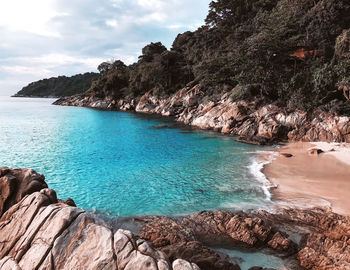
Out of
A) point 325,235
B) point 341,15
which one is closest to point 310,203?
point 325,235

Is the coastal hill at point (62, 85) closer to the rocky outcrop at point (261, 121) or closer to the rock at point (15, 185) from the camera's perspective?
the rocky outcrop at point (261, 121)

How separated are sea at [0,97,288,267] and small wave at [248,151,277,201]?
0.20ft

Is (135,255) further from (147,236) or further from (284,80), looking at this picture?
(284,80)

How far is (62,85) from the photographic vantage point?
176 m

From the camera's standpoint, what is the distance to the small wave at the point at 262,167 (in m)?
14.3

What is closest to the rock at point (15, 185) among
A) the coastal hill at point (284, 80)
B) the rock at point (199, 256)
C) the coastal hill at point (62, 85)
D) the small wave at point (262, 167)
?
the rock at point (199, 256)

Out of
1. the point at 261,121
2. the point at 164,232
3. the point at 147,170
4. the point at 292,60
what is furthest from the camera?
the point at 292,60

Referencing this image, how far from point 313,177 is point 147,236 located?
490 inches

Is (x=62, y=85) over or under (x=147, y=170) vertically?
over

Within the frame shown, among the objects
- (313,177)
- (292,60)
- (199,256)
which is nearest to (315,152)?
(313,177)

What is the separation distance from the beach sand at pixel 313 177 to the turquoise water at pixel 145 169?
1.57 m

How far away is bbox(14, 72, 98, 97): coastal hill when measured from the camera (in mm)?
A: 160125

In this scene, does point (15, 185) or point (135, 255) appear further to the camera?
point (15, 185)

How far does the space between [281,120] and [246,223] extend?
2204 cm
